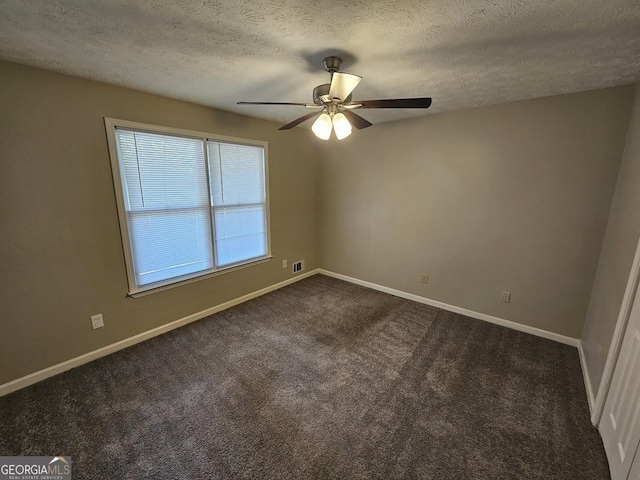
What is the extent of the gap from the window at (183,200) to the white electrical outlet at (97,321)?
296mm

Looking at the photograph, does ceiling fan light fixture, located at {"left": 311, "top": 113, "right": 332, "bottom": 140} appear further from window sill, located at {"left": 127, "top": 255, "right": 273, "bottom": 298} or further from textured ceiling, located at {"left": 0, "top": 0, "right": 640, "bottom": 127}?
window sill, located at {"left": 127, "top": 255, "right": 273, "bottom": 298}

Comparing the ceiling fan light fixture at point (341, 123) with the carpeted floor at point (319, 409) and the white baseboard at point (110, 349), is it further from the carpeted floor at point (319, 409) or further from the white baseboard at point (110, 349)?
the white baseboard at point (110, 349)

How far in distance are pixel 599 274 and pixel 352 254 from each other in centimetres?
261

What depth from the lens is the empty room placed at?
140 centimetres

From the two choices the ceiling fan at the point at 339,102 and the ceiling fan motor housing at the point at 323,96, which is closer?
the ceiling fan at the point at 339,102

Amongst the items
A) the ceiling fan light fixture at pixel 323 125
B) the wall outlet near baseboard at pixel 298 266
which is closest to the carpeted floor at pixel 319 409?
the wall outlet near baseboard at pixel 298 266

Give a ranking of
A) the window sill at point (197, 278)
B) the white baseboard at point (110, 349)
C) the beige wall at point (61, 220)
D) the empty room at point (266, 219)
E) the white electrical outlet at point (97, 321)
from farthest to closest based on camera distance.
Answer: the window sill at point (197, 278), the white electrical outlet at point (97, 321), the white baseboard at point (110, 349), the beige wall at point (61, 220), the empty room at point (266, 219)

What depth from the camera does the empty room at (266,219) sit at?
1.40 metres

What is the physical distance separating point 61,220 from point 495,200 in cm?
388

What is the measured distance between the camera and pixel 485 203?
2.81 m

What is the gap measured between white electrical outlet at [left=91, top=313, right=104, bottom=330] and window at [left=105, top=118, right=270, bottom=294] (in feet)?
0.97

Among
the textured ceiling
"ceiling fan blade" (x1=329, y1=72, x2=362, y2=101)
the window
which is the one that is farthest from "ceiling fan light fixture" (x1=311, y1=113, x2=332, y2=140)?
the window

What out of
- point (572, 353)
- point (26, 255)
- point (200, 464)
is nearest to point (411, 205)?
point (572, 353)

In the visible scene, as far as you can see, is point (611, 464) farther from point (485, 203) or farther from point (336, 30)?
point (336, 30)
